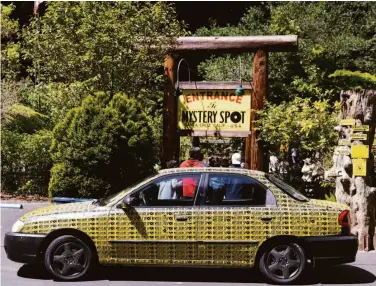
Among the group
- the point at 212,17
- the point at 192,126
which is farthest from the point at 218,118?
the point at 212,17

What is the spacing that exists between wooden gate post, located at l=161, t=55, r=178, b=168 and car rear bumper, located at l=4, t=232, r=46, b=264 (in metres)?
5.41

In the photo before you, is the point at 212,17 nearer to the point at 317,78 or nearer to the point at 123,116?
the point at 317,78

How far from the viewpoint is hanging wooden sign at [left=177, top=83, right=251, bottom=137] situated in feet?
38.5

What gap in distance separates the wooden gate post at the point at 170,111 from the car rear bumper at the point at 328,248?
5573mm

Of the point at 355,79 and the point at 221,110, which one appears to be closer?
the point at 221,110

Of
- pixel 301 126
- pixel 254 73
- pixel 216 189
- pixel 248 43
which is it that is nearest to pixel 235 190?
pixel 216 189

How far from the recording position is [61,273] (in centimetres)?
700

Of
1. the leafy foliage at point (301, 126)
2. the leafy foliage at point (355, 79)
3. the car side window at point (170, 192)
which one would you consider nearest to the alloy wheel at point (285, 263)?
the car side window at point (170, 192)

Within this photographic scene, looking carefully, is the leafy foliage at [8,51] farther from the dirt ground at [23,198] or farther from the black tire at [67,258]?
the black tire at [67,258]

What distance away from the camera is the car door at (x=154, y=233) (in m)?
6.93

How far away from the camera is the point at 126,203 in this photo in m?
6.93

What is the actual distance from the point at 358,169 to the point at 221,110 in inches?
136

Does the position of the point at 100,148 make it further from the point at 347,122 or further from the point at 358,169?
the point at 358,169

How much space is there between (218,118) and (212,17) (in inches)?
646
